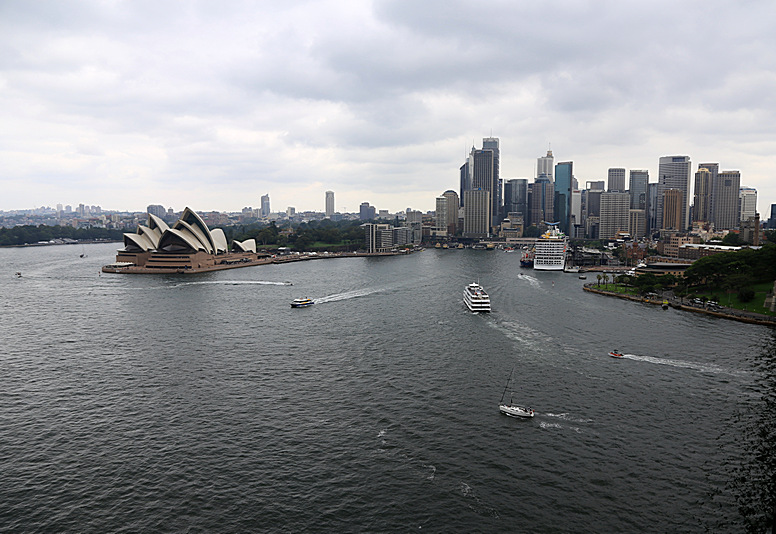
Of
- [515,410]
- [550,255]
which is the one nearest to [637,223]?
[550,255]

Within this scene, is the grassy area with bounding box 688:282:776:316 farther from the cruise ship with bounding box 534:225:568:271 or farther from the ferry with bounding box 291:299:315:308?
the ferry with bounding box 291:299:315:308

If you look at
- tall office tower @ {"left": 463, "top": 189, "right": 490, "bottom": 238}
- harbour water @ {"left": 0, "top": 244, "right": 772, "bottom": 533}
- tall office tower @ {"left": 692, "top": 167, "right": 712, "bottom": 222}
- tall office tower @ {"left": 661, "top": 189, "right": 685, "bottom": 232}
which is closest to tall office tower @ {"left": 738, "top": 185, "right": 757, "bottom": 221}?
tall office tower @ {"left": 692, "top": 167, "right": 712, "bottom": 222}

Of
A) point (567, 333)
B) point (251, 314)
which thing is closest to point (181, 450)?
point (251, 314)

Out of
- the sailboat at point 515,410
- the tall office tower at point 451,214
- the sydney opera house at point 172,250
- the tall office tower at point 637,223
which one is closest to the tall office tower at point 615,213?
the tall office tower at point 637,223

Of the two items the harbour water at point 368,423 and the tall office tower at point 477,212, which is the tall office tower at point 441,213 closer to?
the tall office tower at point 477,212

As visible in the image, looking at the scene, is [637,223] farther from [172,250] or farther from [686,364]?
[686,364]

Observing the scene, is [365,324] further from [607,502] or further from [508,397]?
[607,502]
